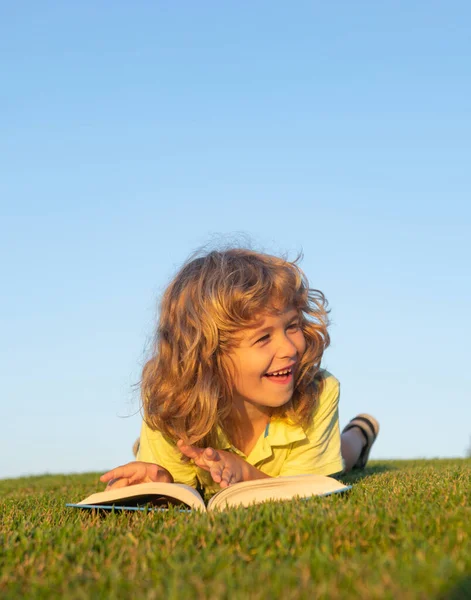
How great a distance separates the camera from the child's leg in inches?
266

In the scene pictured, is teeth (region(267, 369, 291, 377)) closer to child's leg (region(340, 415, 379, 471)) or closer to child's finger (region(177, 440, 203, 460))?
child's finger (region(177, 440, 203, 460))

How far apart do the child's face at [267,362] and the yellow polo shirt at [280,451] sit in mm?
366

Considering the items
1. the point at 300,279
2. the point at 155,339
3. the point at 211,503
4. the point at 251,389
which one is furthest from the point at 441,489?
the point at 155,339

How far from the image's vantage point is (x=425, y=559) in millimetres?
1863

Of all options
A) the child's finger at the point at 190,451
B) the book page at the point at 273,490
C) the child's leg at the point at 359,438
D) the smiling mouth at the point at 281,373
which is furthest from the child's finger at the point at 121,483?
the child's leg at the point at 359,438

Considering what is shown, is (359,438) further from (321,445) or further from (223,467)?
(223,467)

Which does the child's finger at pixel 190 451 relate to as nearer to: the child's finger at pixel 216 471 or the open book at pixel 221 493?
the child's finger at pixel 216 471

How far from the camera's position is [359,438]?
6.99 metres

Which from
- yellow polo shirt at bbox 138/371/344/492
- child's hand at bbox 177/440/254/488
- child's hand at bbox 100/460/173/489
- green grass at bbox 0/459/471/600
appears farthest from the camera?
yellow polo shirt at bbox 138/371/344/492

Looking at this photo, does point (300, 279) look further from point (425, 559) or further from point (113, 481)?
point (425, 559)

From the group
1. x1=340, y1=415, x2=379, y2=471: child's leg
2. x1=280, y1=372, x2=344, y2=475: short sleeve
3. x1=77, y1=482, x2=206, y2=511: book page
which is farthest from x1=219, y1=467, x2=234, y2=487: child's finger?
x1=340, y1=415, x2=379, y2=471: child's leg

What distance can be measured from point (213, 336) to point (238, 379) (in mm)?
347

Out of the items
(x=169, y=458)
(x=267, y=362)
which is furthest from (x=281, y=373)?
(x=169, y=458)

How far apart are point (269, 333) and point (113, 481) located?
137 centimetres
